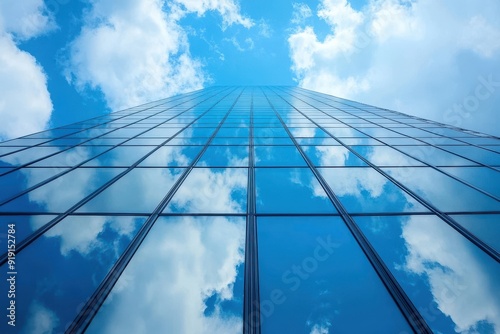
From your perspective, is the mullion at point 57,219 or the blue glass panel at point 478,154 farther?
the blue glass panel at point 478,154

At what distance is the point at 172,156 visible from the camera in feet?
32.0

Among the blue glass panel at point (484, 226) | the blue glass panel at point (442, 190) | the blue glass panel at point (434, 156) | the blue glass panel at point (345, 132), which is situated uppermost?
the blue glass panel at point (345, 132)

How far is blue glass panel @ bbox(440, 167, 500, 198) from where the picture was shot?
288 inches

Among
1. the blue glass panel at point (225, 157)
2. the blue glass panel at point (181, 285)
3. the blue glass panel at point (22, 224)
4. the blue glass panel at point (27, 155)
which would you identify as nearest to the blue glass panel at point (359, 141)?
the blue glass panel at point (225, 157)

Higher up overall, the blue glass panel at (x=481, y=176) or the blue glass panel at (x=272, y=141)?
the blue glass panel at (x=272, y=141)

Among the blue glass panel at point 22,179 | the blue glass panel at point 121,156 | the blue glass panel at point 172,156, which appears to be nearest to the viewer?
the blue glass panel at point 22,179

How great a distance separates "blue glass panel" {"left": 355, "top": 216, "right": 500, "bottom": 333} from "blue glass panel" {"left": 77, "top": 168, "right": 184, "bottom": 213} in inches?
185

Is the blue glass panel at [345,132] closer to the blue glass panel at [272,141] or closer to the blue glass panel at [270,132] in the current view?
Answer: the blue glass panel at [270,132]

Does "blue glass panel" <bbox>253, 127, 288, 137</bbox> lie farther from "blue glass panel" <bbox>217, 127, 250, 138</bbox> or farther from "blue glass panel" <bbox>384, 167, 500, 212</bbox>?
"blue glass panel" <bbox>384, 167, 500, 212</bbox>

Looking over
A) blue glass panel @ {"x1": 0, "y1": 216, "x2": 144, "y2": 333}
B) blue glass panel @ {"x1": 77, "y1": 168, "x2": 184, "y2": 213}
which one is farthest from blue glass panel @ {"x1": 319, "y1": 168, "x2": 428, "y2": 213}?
blue glass panel @ {"x1": 0, "y1": 216, "x2": 144, "y2": 333}

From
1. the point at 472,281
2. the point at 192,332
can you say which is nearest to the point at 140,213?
the point at 192,332

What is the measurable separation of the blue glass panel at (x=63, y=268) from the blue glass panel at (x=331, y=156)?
589 cm

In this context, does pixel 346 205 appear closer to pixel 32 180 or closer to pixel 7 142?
pixel 32 180

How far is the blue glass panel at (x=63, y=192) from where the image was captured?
6371 mm
